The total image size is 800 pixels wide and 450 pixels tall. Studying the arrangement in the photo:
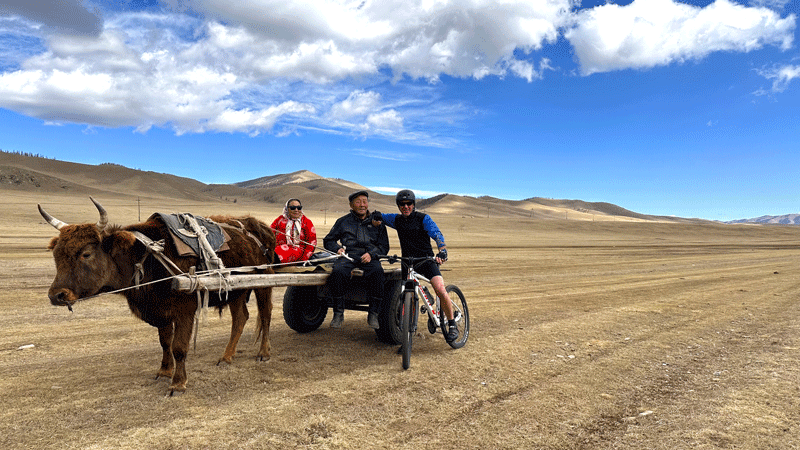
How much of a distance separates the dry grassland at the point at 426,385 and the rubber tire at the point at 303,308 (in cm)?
25

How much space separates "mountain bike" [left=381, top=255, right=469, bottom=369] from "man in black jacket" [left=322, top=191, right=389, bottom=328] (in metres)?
0.30

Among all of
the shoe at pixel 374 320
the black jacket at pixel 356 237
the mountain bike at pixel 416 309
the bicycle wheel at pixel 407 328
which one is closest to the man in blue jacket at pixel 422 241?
the mountain bike at pixel 416 309

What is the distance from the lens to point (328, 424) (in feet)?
13.3

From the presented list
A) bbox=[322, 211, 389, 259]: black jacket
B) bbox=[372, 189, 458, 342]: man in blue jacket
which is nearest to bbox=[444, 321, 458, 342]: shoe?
bbox=[372, 189, 458, 342]: man in blue jacket

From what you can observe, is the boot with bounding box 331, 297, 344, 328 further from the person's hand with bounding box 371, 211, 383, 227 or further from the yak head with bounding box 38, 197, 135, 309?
the yak head with bounding box 38, 197, 135, 309

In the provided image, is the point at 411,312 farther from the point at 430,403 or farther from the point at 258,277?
the point at 258,277

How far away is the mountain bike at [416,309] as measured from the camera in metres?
5.56

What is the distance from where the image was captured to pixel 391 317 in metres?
6.35

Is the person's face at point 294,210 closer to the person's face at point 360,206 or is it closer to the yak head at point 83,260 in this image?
the person's face at point 360,206

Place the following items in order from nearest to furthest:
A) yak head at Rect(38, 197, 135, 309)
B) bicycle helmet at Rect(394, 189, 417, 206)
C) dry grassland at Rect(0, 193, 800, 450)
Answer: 1. dry grassland at Rect(0, 193, 800, 450)
2. yak head at Rect(38, 197, 135, 309)
3. bicycle helmet at Rect(394, 189, 417, 206)

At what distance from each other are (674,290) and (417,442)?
465 inches

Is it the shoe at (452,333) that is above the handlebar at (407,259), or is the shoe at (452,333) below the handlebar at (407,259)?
below

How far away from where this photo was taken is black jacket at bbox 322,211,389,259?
255 inches

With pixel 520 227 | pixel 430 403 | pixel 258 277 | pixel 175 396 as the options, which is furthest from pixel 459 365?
pixel 520 227
